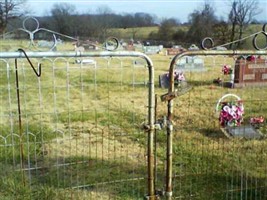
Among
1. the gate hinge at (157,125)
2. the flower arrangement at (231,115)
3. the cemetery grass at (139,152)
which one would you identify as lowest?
the cemetery grass at (139,152)

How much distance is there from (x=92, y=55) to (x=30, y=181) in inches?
84.4

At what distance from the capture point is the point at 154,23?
39562mm

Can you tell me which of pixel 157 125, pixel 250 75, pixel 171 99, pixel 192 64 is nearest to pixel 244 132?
pixel 157 125

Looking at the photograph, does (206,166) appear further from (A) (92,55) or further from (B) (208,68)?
(B) (208,68)

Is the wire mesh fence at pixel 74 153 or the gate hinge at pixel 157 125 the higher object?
the gate hinge at pixel 157 125

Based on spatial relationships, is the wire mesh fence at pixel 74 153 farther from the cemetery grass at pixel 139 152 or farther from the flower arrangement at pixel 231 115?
the flower arrangement at pixel 231 115

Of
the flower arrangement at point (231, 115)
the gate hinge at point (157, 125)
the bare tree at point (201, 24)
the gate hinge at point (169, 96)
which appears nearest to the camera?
the gate hinge at point (169, 96)

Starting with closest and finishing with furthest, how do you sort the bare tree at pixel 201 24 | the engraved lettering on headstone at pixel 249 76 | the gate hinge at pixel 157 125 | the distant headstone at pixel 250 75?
the gate hinge at pixel 157 125 → the distant headstone at pixel 250 75 → the engraved lettering on headstone at pixel 249 76 → the bare tree at pixel 201 24

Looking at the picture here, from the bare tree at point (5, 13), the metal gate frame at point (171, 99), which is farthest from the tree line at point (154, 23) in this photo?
the metal gate frame at point (171, 99)

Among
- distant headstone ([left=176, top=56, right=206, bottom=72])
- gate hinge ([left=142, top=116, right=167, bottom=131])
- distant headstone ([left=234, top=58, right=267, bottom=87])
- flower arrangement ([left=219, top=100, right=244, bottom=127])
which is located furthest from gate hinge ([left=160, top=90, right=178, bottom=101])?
distant headstone ([left=176, top=56, right=206, bottom=72])

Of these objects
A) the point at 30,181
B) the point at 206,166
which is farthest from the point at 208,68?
the point at 30,181

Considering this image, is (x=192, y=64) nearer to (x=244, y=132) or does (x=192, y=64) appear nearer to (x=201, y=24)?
(x=244, y=132)

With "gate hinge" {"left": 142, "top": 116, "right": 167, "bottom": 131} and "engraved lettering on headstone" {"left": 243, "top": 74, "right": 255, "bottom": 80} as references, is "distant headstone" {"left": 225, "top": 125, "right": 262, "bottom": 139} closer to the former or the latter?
"gate hinge" {"left": 142, "top": 116, "right": 167, "bottom": 131}

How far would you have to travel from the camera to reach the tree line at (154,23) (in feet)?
77.0
